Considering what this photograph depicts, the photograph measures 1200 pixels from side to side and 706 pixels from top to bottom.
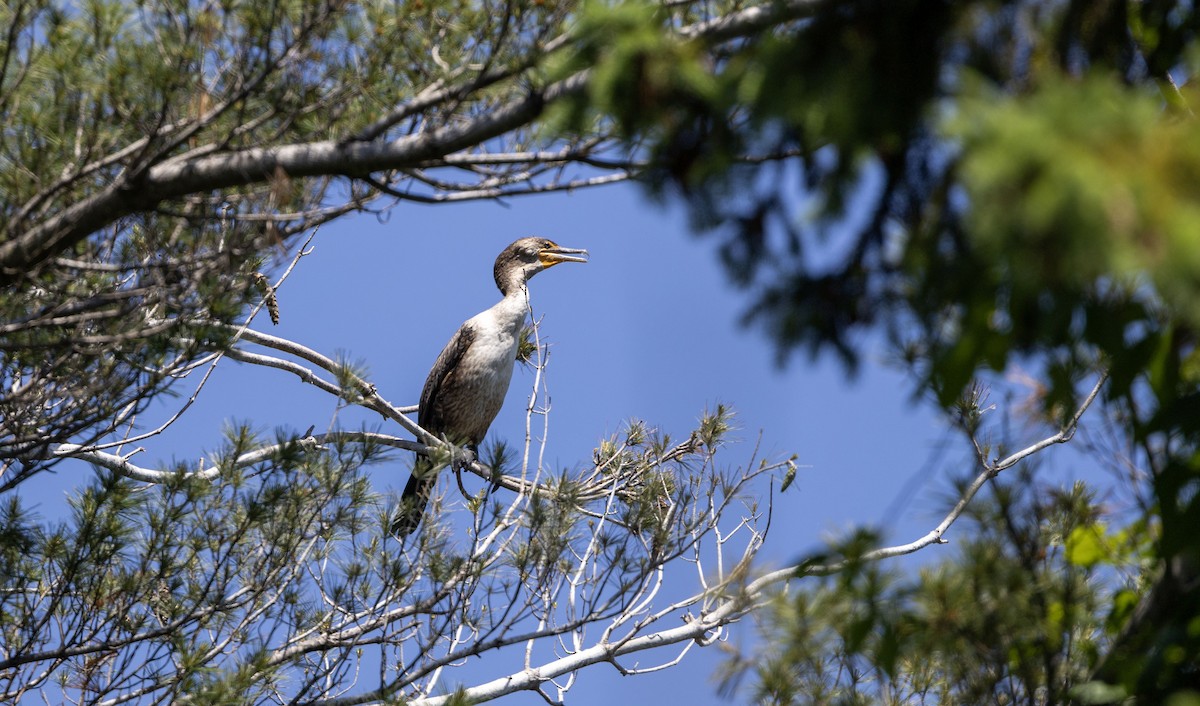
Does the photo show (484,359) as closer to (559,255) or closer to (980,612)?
(559,255)

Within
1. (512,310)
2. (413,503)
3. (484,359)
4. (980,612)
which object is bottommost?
(980,612)

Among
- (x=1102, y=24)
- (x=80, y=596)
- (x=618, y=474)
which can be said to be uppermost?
(x=618, y=474)

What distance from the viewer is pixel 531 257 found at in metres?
7.27

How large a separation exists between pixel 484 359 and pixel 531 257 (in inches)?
29.9

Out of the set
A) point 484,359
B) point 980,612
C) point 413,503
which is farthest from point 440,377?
point 980,612

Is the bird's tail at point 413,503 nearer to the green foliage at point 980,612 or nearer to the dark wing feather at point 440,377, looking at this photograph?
the green foliage at point 980,612

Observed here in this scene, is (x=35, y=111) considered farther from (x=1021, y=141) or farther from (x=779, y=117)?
(x=1021, y=141)

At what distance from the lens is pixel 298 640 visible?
176 inches

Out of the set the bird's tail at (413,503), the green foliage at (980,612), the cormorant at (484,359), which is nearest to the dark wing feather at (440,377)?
the cormorant at (484,359)

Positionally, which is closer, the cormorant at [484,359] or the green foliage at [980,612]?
the green foliage at [980,612]

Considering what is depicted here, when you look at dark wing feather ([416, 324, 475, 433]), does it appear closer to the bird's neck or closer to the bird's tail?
the bird's neck

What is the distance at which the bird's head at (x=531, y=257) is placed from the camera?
7.22 m

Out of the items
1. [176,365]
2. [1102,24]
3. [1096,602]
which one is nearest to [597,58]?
[1102,24]

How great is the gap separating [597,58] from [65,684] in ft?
11.1
